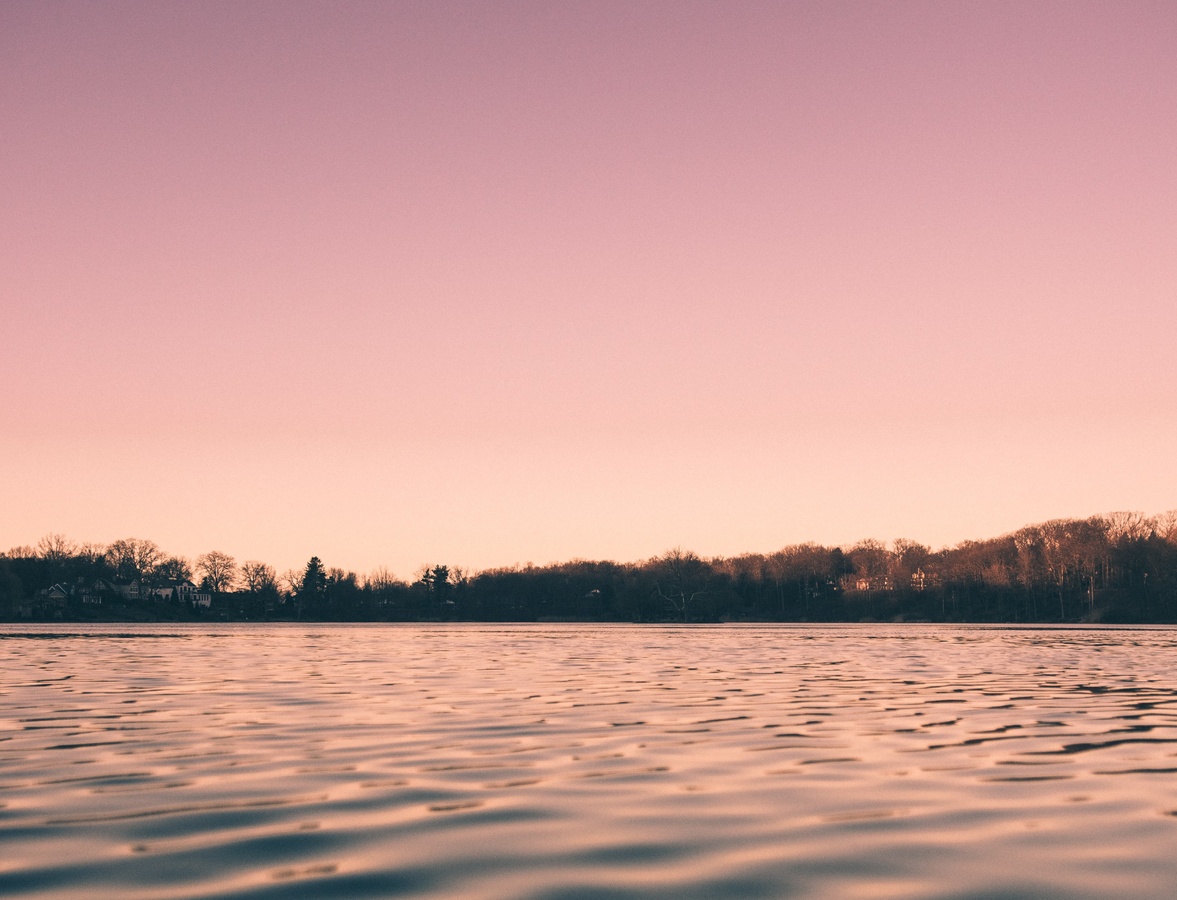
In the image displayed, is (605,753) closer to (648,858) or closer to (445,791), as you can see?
(445,791)

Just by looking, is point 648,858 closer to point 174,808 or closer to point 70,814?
point 174,808

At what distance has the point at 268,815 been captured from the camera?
31.9ft

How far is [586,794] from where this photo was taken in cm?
1102

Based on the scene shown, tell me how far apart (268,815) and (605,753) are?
5.47m

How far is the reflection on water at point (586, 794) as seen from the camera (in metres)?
7.55

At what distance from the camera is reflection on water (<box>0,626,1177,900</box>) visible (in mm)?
7555

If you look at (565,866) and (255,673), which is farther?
(255,673)

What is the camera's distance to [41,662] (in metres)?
36.4

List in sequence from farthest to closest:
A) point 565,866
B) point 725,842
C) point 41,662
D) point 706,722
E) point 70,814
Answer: point 41,662, point 706,722, point 70,814, point 725,842, point 565,866

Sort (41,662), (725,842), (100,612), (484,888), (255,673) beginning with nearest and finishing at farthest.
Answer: (484,888) < (725,842) < (255,673) < (41,662) < (100,612)

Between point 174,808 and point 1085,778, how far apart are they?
988 centimetres

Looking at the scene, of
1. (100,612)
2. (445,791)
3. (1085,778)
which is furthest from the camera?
(100,612)

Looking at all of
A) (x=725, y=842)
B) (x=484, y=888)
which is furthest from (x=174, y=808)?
(x=725, y=842)

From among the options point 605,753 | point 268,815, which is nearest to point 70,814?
point 268,815
